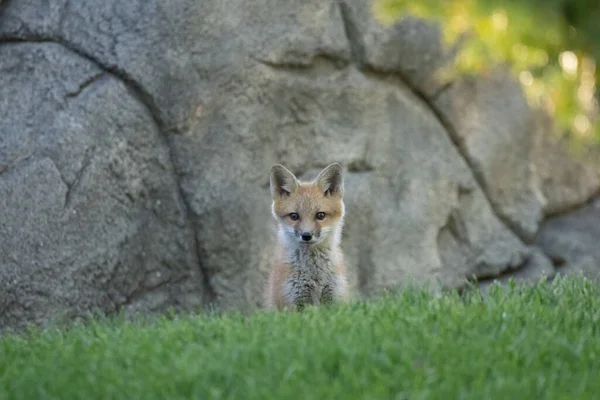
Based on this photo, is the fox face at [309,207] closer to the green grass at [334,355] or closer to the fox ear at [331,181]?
the fox ear at [331,181]

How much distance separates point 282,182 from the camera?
9.38 metres

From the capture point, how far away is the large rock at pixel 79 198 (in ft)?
30.4

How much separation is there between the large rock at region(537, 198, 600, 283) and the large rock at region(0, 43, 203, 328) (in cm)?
479

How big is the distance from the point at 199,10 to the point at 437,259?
3885mm

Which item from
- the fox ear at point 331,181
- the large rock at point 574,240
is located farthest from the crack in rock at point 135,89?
the large rock at point 574,240

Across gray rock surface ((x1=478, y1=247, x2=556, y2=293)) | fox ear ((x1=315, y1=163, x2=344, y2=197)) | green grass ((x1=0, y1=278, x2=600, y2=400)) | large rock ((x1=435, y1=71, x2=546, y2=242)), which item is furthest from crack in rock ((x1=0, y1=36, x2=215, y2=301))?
gray rock surface ((x1=478, y1=247, x2=556, y2=293))

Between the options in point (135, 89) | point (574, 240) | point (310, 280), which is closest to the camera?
point (310, 280)

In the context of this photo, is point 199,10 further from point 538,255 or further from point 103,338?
point 538,255

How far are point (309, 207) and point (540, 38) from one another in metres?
3.74

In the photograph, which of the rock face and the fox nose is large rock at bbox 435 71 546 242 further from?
the fox nose

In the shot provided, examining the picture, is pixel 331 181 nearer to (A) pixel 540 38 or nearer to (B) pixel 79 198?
(B) pixel 79 198

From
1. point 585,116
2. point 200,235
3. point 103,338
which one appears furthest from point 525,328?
point 200,235

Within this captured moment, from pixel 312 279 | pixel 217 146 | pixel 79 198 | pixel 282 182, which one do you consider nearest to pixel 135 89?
pixel 217 146

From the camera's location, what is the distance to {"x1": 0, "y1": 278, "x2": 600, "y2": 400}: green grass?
18.5 ft
